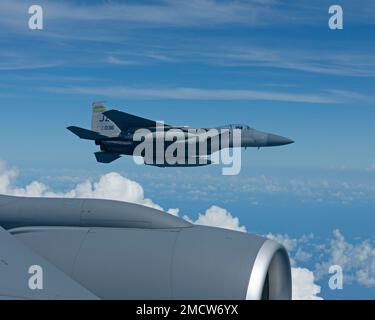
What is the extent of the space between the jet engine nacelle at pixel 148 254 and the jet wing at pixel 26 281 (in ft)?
3.25

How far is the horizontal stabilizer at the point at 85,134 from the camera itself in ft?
140

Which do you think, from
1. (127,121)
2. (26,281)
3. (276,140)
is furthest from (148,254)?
(276,140)

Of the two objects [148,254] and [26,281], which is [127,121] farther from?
[26,281]

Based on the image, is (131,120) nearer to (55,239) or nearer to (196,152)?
(196,152)

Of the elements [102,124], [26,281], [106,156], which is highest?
[102,124]

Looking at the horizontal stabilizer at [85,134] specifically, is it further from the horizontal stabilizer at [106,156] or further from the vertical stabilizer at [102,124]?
the horizontal stabilizer at [106,156]

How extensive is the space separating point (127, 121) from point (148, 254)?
4090 centimetres

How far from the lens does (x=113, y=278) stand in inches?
205

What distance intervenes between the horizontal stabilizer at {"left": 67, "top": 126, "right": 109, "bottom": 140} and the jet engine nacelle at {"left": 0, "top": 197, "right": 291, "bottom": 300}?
3698cm

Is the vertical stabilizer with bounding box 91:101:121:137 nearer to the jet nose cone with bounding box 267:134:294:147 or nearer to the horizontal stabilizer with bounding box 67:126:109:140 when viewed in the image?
the horizontal stabilizer with bounding box 67:126:109:140

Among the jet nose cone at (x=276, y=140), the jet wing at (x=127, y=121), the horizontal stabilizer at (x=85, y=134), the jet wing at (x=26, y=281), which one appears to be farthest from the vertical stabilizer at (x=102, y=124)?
the jet wing at (x=26, y=281)

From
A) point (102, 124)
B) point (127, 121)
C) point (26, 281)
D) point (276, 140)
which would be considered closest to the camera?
point (26, 281)

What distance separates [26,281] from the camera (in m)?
4.00
